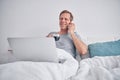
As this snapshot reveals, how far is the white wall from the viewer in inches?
82.7

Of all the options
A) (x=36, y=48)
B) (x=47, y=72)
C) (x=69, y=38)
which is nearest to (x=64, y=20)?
(x=69, y=38)

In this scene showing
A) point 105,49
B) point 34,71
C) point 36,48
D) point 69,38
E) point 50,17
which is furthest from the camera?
point 50,17

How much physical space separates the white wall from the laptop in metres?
Result: 1.25

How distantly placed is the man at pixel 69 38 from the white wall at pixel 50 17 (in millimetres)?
196

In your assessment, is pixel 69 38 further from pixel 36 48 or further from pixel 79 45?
pixel 36 48

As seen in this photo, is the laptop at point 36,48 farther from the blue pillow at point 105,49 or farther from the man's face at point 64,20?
the man's face at point 64,20

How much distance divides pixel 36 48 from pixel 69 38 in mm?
1015

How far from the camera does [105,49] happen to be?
1714 mm

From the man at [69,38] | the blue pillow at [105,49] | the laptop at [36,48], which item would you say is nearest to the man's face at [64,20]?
the man at [69,38]

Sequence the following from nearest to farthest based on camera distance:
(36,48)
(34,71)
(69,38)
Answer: (34,71)
(36,48)
(69,38)

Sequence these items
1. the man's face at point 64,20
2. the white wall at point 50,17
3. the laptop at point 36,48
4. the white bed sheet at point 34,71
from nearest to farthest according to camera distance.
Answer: the white bed sheet at point 34,71 → the laptop at point 36,48 → the man's face at point 64,20 → the white wall at point 50,17

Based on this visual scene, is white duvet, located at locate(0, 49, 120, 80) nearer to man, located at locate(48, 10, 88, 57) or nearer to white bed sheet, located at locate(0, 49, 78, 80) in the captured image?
→ white bed sheet, located at locate(0, 49, 78, 80)

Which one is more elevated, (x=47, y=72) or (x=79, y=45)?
(x=47, y=72)

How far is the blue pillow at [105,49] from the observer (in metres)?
1.68
